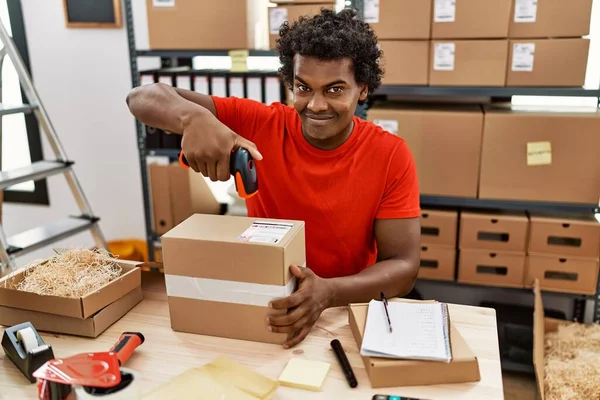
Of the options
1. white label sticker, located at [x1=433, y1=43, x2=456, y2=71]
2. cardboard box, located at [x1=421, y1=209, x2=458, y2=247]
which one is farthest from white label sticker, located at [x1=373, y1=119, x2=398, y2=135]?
cardboard box, located at [x1=421, y1=209, x2=458, y2=247]

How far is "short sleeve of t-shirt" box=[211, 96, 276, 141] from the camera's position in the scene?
64.6 inches

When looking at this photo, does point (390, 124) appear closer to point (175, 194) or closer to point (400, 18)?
point (400, 18)

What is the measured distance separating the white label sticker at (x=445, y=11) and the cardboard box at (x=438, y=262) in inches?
36.2

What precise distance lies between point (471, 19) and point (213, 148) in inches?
54.6

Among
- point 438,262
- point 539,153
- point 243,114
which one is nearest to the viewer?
point 243,114

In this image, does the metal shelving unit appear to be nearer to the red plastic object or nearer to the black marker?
the black marker

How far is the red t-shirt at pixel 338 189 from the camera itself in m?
1.48

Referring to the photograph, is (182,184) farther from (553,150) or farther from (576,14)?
(576,14)

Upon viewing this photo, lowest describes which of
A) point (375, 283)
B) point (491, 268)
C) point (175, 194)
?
point (491, 268)

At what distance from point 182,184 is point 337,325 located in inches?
60.6

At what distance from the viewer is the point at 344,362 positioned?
980 millimetres

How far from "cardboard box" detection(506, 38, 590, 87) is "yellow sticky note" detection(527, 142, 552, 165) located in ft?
0.76

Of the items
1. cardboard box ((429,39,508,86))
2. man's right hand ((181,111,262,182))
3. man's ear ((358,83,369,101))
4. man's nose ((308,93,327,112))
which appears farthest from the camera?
cardboard box ((429,39,508,86))

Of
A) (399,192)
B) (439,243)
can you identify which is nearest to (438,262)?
(439,243)
